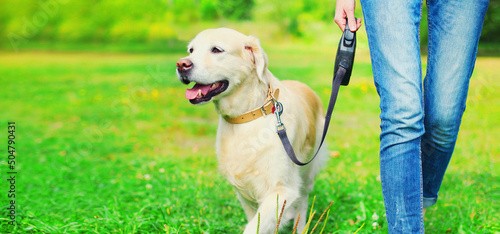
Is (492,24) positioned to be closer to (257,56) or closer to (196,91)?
(257,56)

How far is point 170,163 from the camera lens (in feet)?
12.4

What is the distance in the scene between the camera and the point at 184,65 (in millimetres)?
2113

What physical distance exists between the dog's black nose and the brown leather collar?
0.37 metres

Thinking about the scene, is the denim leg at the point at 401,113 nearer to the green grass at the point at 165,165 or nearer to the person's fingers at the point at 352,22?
the person's fingers at the point at 352,22

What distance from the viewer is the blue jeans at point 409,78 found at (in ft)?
5.48

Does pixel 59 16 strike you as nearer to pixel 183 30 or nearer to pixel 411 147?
pixel 183 30

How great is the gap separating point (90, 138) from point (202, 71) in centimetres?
339

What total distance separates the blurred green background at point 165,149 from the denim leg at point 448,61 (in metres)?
0.68

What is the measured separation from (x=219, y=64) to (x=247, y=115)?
30 cm

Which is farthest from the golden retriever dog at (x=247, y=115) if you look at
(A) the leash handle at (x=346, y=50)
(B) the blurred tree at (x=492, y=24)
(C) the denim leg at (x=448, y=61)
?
(B) the blurred tree at (x=492, y=24)

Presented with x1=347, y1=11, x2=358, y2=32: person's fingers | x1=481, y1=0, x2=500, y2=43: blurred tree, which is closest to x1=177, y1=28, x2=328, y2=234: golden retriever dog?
x1=347, y1=11, x2=358, y2=32: person's fingers

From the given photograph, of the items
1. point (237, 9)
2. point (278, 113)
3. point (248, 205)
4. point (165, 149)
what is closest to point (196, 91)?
point (278, 113)

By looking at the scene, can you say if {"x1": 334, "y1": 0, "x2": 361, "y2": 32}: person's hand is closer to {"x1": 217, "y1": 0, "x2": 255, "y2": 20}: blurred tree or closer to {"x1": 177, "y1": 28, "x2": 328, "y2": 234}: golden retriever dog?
{"x1": 177, "y1": 28, "x2": 328, "y2": 234}: golden retriever dog

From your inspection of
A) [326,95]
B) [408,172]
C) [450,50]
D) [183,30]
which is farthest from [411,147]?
[183,30]
